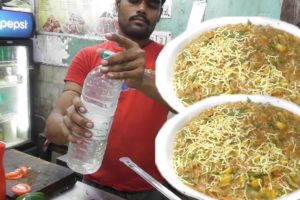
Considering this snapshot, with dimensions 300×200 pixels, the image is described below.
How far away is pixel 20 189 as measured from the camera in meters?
1.42

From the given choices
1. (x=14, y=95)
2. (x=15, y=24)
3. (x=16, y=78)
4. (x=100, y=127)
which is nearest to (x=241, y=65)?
(x=100, y=127)

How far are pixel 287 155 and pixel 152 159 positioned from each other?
1.10 metres

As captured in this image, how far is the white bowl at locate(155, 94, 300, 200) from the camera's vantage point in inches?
38.5

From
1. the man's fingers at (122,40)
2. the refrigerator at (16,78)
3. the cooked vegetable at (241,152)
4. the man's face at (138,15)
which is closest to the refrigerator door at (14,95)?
the refrigerator at (16,78)

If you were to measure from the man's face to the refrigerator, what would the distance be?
2.32m

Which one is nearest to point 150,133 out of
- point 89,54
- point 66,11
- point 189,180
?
point 89,54

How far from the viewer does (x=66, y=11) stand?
384 centimetres

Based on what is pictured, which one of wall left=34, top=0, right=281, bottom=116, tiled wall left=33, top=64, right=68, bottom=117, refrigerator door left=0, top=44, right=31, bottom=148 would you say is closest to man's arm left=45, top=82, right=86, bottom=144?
wall left=34, top=0, right=281, bottom=116

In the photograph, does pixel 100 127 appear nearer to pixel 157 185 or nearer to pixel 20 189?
pixel 157 185

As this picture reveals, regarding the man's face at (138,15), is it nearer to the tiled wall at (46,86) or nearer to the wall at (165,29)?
the wall at (165,29)

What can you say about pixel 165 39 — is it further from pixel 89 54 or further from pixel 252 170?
pixel 252 170

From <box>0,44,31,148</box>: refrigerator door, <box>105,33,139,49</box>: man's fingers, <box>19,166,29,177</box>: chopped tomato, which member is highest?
<box>105,33,139,49</box>: man's fingers

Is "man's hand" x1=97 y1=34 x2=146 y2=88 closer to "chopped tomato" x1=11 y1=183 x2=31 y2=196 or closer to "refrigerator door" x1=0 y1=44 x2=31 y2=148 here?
"chopped tomato" x1=11 y1=183 x2=31 y2=196

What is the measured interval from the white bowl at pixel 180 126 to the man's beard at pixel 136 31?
94 centimetres
